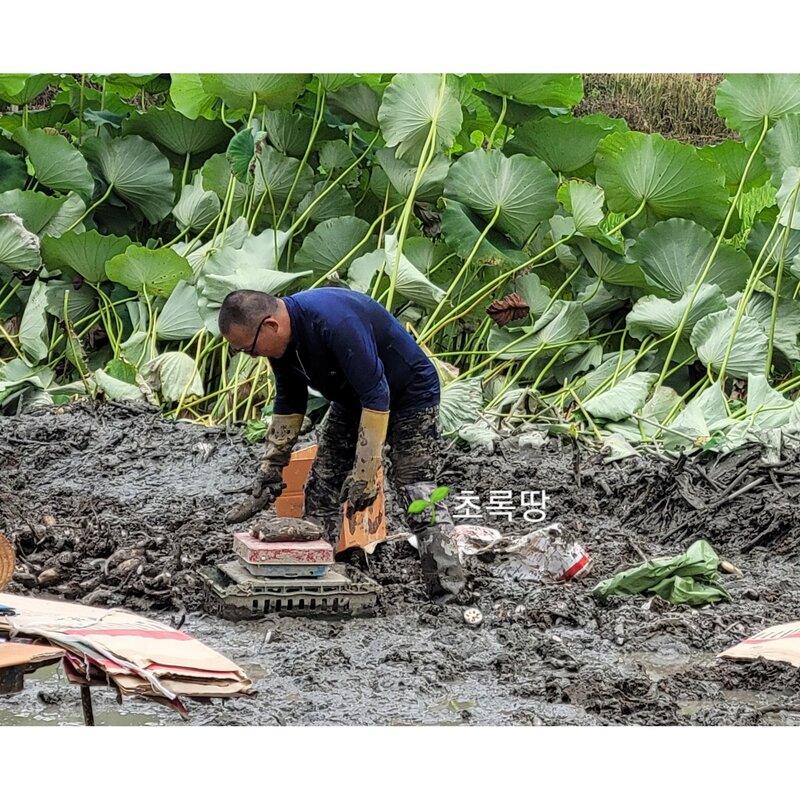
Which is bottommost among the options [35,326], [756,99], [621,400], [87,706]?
[621,400]

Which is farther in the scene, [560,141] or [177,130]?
[177,130]

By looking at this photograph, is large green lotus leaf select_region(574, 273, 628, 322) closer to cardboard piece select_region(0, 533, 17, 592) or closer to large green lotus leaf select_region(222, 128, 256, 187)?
large green lotus leaf select_region(222, 128, 256, 187)

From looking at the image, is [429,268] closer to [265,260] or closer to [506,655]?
[265,260]

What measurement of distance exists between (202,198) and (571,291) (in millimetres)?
2031

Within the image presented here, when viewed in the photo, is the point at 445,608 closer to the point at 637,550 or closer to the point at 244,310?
the point at 637,550

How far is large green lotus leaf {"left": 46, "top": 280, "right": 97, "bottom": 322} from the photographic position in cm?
709

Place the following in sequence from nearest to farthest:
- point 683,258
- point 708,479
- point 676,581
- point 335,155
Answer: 1. point 676,581
2. point 708,479
3. point 683,258
4. point 335,155

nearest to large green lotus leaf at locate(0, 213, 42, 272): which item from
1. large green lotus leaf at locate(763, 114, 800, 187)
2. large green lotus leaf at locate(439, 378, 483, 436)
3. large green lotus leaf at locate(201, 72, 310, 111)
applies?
large green lotus leaf at locate(201, 72, 310, 111)

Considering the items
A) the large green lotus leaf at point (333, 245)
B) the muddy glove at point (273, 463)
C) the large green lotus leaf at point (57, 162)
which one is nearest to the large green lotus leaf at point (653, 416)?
the large green lotus leaf at point (333, 245)

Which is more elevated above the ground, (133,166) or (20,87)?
(20,87)

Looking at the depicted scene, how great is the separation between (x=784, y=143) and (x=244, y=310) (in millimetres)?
3707

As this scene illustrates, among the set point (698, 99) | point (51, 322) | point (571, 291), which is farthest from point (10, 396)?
point (698, 99)

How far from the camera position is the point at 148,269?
6.60m

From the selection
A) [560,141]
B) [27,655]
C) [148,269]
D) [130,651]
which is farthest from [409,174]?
[27,655]
